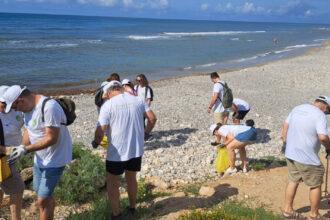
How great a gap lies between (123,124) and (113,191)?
0.91m

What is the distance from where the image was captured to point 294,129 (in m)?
6.26

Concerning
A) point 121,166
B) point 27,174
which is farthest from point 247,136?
point 27,174

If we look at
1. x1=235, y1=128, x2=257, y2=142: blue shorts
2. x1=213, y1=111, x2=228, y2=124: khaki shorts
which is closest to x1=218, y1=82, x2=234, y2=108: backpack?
x1=213, y1=111, x2=228, y2=124: khaki shorts

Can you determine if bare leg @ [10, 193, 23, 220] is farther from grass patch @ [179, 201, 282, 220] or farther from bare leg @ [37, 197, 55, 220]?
grass patch @ [179, 201, 282, 220]

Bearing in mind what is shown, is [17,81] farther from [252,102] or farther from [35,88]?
[252,102]

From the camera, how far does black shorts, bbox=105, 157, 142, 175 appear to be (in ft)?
19.6

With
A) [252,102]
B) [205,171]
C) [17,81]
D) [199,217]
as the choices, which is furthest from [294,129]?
[17,81]

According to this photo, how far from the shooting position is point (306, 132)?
6.16 m

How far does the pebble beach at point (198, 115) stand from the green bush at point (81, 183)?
154 centimetres

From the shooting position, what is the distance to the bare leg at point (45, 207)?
5590 millimetres

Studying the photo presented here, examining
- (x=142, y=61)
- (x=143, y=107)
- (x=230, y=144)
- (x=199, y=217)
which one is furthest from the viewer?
(x=142, y=61)

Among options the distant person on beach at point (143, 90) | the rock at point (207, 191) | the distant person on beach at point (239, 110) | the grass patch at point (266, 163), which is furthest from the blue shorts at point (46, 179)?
the distant person on beach at point (239, 110)

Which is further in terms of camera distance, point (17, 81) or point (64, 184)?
point (17, 81)

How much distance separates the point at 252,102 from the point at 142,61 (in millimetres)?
17718
